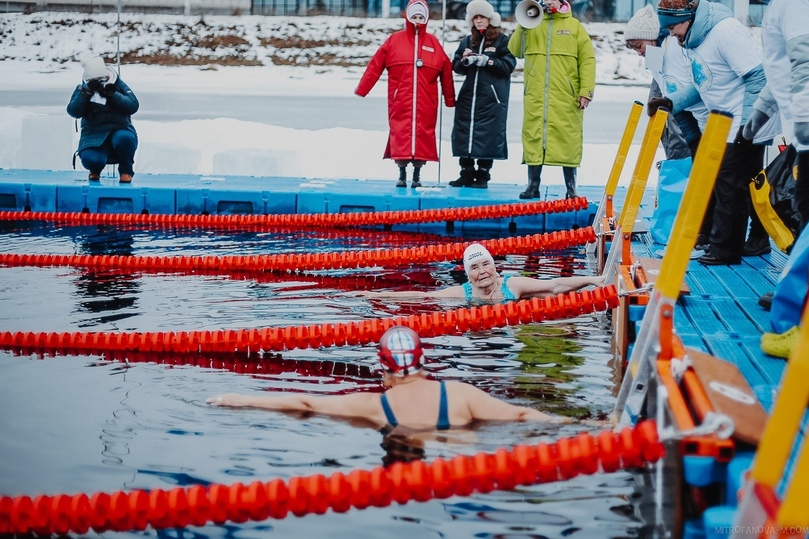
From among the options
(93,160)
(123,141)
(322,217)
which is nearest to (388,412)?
(322,217)

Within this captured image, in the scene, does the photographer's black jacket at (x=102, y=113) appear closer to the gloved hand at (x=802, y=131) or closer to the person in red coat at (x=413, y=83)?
the person in red coat at (x=413, y=83)

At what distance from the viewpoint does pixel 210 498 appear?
3740 mm

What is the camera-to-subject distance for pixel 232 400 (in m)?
5.16

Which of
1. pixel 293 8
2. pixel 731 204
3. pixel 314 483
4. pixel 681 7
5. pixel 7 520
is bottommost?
pixel 7 520

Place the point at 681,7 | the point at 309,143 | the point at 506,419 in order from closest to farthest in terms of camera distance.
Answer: the point at 506,419, the point at 681,7, the point at 309,143

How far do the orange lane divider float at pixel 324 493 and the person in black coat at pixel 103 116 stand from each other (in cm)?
872

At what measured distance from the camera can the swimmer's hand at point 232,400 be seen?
511 cm

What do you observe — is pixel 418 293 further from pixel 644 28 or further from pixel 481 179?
pixel 481 179

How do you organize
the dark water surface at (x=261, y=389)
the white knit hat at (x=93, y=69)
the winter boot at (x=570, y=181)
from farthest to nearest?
the white knit hat at (x=93, y=69)
the winter boot at (x=570, y=181)
the dark water surface at (x=261, y=389)

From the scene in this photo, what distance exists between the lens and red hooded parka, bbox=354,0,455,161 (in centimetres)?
1119

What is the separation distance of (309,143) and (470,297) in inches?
393

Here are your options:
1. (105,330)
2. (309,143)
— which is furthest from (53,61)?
(105,330)

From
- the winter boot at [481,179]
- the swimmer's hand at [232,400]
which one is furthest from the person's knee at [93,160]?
the swimmer's hand at [232,400]

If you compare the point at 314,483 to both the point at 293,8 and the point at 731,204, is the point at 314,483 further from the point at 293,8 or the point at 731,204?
the point at 293,8
